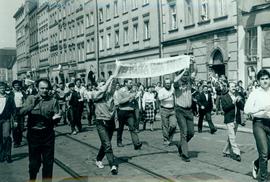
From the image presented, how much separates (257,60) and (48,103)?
59.1ft

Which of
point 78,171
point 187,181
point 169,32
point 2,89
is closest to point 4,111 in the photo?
point 2,89

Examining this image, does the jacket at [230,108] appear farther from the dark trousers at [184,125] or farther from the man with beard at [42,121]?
the man with beard at [42,121]

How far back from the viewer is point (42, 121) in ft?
22.9

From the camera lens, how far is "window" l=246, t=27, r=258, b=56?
24.0 metres

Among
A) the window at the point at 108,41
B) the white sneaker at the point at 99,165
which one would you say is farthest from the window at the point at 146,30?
the white sneaker at the point at 99,165

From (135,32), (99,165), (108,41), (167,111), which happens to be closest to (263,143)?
(99,165)

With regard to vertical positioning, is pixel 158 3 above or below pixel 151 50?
above

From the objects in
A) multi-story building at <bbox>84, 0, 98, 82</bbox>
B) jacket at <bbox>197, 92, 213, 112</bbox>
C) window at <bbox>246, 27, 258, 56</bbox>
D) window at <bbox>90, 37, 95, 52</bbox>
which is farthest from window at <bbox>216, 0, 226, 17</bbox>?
window at <bbox>90, 37, 95, 52</bbox>

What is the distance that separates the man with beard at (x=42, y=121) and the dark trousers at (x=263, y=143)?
3.31 meters

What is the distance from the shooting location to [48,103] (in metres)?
7.05

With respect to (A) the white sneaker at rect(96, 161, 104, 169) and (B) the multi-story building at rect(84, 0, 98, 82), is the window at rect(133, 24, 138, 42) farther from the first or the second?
(A) the white sneaker at rect(96, 161, 104, 169)

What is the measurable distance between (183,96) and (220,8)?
57.6 ft

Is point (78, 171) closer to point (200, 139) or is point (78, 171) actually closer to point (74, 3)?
point (200, 139)

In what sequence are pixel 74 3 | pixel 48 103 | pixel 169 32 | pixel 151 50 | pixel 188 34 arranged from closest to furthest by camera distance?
pixel 48 103, pixel 188 34, pixel 169 32, pixel 151 50, pixel 74 3
